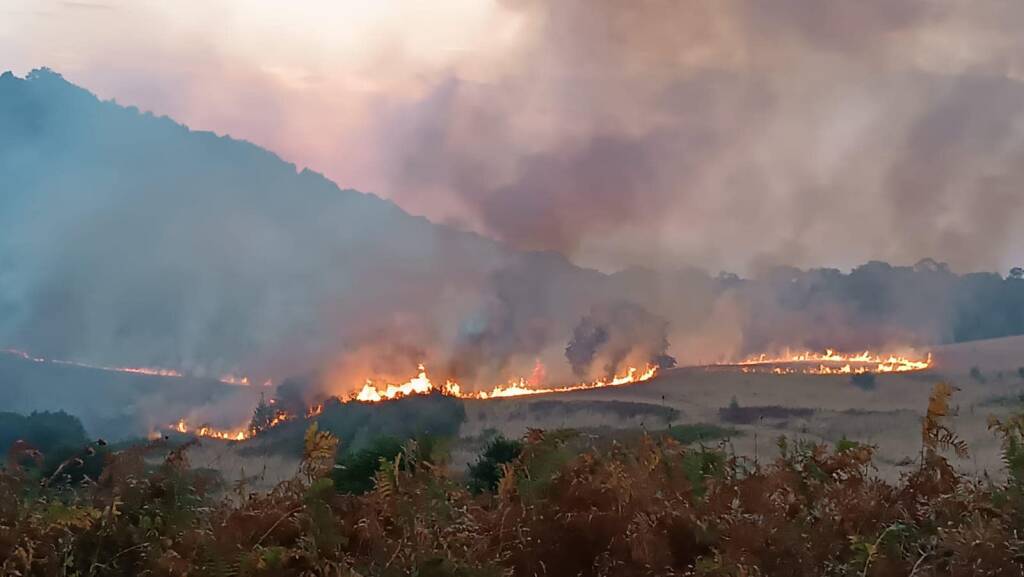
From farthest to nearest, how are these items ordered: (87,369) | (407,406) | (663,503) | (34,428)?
1. (87,369)
2. (407,406)
3. (34,428)
4. (663,503)

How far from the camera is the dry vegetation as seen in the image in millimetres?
4113

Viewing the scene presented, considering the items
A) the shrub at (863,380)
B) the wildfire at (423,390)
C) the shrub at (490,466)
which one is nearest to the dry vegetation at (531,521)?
the shrub at (490,466)

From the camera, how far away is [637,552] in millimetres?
4496

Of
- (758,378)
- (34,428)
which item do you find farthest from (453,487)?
(758,378)

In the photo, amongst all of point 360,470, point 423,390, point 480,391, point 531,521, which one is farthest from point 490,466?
point 480,391

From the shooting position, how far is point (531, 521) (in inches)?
188

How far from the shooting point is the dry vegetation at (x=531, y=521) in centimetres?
411

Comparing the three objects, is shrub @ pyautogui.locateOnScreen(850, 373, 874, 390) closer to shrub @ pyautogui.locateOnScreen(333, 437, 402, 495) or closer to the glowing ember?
the glowing ember

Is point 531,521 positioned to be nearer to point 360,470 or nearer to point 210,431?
point 360,470

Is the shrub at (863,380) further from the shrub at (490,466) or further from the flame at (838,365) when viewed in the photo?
the shrub at (490,466)

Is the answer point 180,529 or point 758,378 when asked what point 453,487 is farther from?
point 758,378

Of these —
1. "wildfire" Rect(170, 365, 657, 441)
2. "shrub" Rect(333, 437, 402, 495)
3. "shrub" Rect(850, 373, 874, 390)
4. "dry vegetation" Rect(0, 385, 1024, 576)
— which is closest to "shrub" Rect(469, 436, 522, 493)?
"shrub" Rect(333, 437, 402, 495)

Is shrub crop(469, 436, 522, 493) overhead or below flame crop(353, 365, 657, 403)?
below

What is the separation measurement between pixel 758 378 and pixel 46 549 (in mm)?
35693
